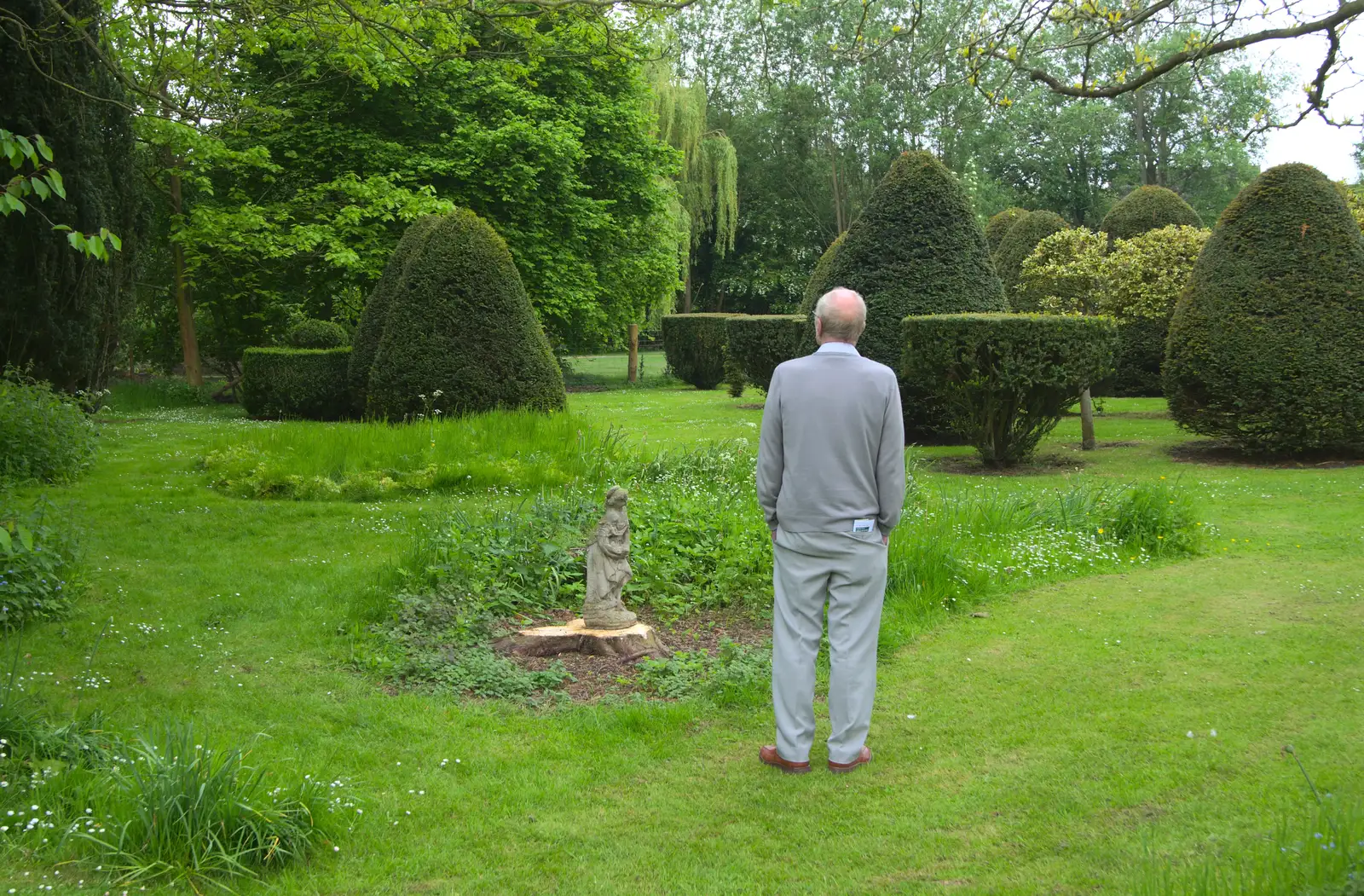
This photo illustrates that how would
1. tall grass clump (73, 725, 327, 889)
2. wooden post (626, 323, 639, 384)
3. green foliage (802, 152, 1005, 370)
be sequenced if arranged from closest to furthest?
tall grass clump (73, 725, 327, 889) < green foliage (802, 152, 1005, 370) < wooden post (626, 323, 639, 384)

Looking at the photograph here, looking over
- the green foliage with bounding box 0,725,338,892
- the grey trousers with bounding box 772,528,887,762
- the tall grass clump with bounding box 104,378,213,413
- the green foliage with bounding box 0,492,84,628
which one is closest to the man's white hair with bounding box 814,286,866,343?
the grey trousers with bounding box 772,528,887,762

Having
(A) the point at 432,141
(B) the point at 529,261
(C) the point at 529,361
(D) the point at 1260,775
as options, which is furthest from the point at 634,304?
(D) the point at 1260,775

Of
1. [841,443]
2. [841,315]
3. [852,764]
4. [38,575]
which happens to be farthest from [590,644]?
[38,575]

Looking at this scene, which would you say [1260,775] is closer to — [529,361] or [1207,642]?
[1207,642]

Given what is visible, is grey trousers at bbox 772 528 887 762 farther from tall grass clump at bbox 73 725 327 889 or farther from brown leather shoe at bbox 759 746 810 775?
tall grass clump at bbox 73 725 327 889

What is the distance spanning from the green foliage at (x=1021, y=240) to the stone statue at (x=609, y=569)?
1849 centimetres

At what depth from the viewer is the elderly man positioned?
427 cm

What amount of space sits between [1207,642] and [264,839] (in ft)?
16.5

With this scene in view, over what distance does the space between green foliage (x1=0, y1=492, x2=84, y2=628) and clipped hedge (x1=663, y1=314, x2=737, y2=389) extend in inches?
847

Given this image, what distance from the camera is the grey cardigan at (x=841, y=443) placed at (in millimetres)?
4270

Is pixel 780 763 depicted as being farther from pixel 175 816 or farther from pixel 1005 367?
pixel 1005 367

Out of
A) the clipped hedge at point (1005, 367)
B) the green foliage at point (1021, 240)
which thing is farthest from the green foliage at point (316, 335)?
the green foliage at point (1021, 240)

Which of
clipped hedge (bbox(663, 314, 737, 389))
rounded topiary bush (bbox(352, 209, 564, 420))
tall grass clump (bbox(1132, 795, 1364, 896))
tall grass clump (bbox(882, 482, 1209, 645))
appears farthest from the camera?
clipped hedge (bbox(663, 314, 737, 389))

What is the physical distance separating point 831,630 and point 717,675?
125 cm
